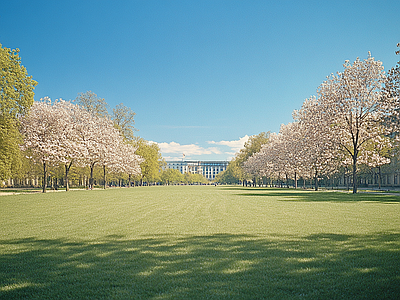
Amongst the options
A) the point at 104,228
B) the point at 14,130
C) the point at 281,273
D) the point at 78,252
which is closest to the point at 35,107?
the point at 14,130

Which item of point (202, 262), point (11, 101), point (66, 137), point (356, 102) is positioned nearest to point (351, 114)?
point (356, 102)

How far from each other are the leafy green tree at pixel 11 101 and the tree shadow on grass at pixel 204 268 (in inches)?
1192

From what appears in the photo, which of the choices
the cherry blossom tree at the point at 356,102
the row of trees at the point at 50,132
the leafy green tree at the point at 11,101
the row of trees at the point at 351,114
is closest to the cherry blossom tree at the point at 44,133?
the row of trees at the point at 50,132

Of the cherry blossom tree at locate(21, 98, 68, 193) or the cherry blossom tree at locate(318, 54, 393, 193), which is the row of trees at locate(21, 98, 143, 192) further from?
the cherry blossom tree at locate(318, 54, 393, 193)

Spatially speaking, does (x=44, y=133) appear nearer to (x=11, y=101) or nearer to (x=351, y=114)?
(x=11, y=101)

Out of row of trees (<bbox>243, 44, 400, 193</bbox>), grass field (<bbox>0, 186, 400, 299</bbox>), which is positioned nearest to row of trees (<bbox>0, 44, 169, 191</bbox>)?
grass field (<bbox>0, 186, 400, 299</bbox>)

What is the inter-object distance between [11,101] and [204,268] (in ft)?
123

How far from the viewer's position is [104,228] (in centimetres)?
1226

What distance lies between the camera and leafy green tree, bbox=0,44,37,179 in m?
34.9

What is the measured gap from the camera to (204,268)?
6.47 m

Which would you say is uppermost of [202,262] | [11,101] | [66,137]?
[11,101]

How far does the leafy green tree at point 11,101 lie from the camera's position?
3494 centimetres

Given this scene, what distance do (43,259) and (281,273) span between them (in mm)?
5504

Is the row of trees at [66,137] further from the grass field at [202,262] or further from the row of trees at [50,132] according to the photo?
the grass field at [202,262]
